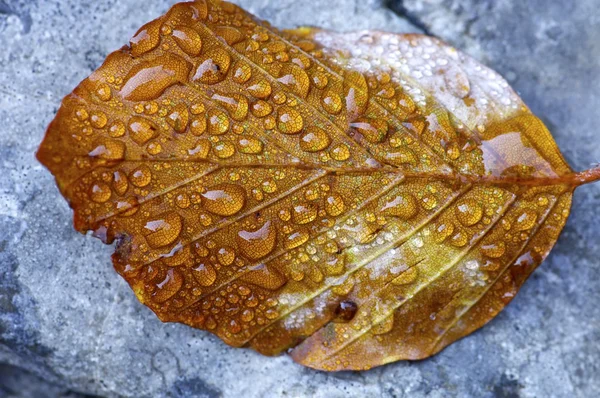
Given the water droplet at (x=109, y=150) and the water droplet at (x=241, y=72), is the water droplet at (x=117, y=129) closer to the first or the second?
the water droplet at (x=109, y=150)

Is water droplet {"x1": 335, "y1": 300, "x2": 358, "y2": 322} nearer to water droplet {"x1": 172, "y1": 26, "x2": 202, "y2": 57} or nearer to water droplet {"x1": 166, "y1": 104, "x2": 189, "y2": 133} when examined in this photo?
water droplet {"x1": 166, "y1": 104, "x2": 189, "y2": 133}

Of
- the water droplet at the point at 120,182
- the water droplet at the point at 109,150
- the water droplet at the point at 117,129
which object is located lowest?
the water droplet at the point at 120,182

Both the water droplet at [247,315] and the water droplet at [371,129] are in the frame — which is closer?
the water droplet at [371,129]

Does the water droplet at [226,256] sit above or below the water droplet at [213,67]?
below

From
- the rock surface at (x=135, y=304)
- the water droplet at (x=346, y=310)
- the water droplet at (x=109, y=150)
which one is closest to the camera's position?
the water droplet at (x=109, y=150)

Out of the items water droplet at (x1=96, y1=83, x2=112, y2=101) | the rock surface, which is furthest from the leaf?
the rock surface

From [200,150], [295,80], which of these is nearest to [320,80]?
[295,80]

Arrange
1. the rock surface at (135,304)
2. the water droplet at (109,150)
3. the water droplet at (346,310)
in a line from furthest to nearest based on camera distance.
A: the rock surface at (135,304)
the water droplet at (346,310)
the water droplet at (109,150)

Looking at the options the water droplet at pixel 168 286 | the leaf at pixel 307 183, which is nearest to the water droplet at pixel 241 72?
the leaf at pixel 307 183
